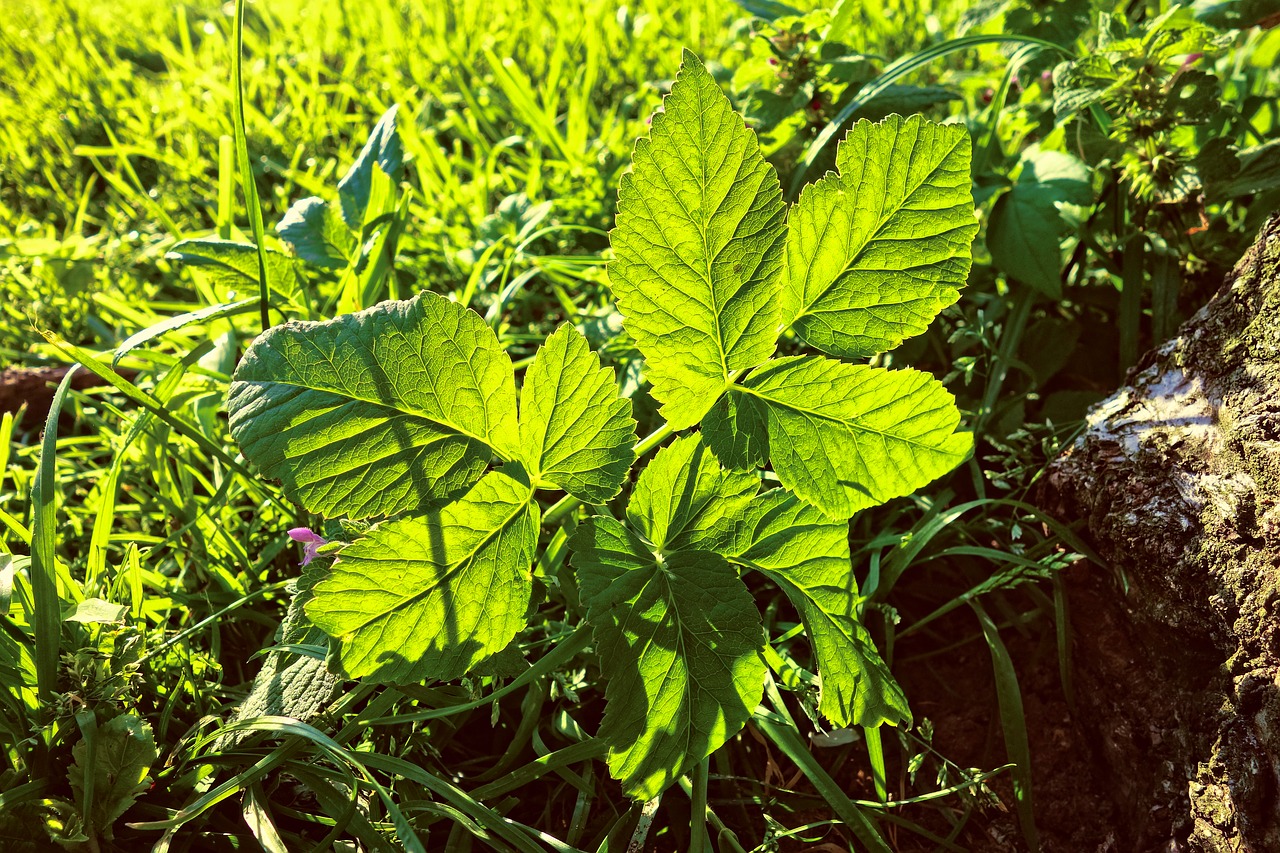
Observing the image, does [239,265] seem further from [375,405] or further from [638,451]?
[638,451]

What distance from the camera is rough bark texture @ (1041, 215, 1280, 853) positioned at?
104 centimetres

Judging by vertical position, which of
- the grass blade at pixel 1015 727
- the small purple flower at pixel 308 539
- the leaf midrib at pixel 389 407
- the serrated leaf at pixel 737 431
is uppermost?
the leaf midrib at pixel 389 407

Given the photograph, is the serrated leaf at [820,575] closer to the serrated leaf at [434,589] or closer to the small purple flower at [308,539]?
the serrated leaf at [434,589]

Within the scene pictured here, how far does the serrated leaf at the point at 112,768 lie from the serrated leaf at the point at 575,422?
64cm

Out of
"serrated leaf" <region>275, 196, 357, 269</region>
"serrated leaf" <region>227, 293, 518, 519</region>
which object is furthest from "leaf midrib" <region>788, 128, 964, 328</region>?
"serrated leaf" <region>275, 196, 357, 269</region>

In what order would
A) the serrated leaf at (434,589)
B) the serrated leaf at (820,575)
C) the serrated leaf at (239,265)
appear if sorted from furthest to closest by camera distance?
the serrated leaf at (239,265)
the serrated leaf at (820,575)
the serrated leaf at (434,589)

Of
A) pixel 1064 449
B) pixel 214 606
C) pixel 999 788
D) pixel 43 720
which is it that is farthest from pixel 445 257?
pixel 999 788

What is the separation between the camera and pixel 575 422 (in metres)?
1.03

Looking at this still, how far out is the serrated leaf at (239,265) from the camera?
1.46 meters

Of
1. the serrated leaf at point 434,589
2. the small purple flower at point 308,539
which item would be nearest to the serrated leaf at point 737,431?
the serrated leaf at point 434,589

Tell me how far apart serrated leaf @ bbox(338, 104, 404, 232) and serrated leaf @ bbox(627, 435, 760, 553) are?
84cm

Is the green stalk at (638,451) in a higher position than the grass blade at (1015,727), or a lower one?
higher

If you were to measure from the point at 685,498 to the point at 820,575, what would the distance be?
0.62ft

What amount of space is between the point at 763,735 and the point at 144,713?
0.91 metres
